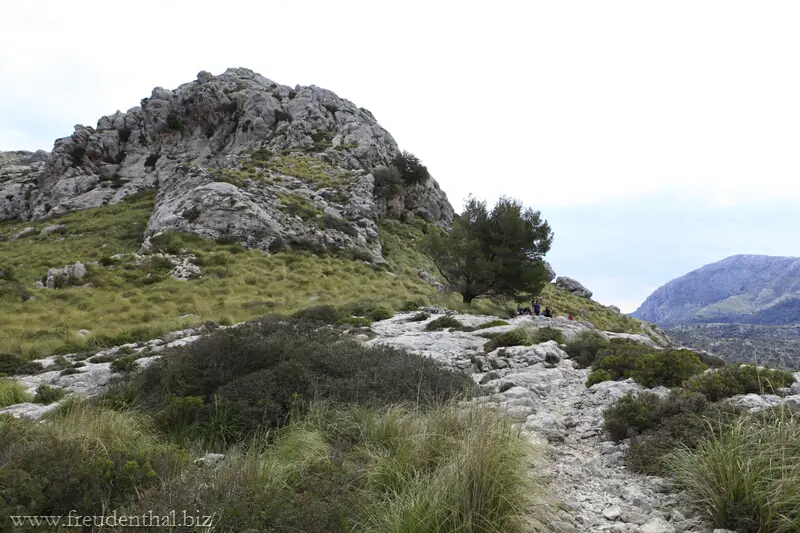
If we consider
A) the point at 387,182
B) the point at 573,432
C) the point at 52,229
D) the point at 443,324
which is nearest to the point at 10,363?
the point at 443,324

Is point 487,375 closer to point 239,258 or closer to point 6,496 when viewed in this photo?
point 6,496

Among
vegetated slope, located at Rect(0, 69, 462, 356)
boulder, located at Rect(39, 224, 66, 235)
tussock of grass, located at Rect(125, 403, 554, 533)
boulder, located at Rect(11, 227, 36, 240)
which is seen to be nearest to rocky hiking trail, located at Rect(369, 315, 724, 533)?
tussock of grass, located at Rect(125, 403, 554, 533)

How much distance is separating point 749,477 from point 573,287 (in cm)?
5024

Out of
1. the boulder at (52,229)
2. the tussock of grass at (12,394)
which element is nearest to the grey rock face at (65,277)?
the tussock of grass at (12,394)

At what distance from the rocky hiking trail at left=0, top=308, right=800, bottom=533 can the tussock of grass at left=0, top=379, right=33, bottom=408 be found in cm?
59

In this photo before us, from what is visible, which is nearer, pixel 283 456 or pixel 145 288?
pixel 283 456

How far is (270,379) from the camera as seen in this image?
22.7 feet

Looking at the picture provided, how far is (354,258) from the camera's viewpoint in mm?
33469

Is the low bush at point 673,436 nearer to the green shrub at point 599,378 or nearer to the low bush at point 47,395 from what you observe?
the green shrub at point 599,378

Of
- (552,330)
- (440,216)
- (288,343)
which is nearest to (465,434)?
(288,343)

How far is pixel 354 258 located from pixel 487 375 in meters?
25.0

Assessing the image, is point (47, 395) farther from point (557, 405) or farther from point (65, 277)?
point (65, 277)

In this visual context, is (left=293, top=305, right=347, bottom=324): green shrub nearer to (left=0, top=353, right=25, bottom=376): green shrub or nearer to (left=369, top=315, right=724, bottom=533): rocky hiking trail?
(left=369, top=315, right=724, bottom=533): rocky hiking trail

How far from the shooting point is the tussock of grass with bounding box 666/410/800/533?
131 inches
